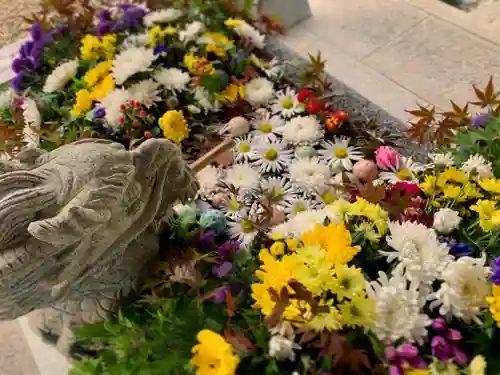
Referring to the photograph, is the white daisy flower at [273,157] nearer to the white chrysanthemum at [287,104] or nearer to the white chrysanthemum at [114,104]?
the white chrysanthemum at [287,104]

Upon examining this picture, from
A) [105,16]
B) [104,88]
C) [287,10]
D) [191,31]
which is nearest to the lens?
[104,88]

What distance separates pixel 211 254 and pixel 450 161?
18.6 inches

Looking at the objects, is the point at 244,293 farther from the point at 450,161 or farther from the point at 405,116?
the point at 405,116

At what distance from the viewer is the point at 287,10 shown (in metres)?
1.85

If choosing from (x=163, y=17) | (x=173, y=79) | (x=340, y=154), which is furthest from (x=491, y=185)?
(x=163, y=17)

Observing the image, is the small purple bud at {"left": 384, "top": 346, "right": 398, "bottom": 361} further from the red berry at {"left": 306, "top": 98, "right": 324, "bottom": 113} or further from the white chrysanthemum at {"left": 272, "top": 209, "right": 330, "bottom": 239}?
the red berry at {"left": 306, "top": 98, "right": 324, "bottom": 113}

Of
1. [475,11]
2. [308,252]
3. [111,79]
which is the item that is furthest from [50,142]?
[475,11]

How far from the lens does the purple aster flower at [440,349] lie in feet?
2.53

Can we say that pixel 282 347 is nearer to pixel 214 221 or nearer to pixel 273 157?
pixel 214 221

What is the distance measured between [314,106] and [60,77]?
65 cm

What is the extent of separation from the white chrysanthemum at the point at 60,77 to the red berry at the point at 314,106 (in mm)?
611

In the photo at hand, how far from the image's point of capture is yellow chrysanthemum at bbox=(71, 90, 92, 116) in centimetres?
145

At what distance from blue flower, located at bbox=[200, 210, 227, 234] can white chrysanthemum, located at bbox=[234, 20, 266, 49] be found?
0.64m

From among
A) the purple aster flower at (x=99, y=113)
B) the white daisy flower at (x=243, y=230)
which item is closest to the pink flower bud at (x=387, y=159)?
the white daisy flower at (x=243, y=230)
